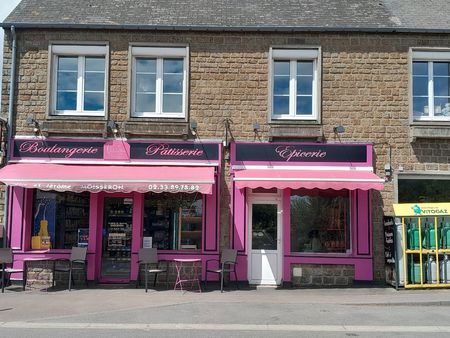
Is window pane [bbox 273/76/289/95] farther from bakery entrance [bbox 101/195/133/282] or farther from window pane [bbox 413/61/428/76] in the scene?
bakery entrance [bbox 101/195/133/282]

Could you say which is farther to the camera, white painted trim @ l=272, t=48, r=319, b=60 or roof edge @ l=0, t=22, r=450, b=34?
white painted trim @ l=272, t=48, r=319, b=60

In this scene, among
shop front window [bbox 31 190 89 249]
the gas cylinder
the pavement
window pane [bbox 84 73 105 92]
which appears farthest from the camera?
window pane [bbox 84 73 105 92]

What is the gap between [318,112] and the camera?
45.2 feet

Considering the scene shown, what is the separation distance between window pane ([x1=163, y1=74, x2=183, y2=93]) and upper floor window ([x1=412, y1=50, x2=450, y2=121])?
6003mm

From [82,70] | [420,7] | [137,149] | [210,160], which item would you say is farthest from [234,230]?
[420,7]

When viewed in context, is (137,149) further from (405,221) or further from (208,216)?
(405,221)

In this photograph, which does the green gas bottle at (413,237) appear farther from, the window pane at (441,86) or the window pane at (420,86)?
the window pane at (441,86)

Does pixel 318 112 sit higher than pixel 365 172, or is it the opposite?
pixel 318 112

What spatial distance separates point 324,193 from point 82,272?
20.8 feet

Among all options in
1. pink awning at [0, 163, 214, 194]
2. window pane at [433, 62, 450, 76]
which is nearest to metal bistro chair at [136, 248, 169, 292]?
pink awning at [0, 163, 214, 194]

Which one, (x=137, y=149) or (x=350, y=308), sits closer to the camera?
(x=350, y=308)

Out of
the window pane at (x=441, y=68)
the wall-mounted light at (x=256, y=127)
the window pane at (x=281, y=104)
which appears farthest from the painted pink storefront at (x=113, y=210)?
the window pane at (x=441, y=68)

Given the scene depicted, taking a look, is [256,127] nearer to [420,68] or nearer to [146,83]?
[146,83]

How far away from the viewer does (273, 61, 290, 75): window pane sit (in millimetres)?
14070
